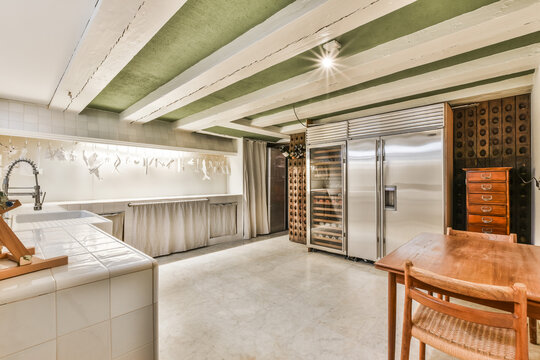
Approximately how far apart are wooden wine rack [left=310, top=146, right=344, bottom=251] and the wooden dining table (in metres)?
2.18

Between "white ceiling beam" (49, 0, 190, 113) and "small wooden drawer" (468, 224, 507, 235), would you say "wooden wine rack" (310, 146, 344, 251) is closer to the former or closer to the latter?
"small wooden drawer" (468, 224, 507, 235)

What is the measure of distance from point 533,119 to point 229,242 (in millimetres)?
4957

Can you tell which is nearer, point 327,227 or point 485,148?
point 485,148

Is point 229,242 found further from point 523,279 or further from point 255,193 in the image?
point 523,279

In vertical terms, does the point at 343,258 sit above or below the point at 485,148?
below

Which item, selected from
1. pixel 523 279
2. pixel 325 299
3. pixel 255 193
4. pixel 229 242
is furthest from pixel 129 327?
pixel 255 193

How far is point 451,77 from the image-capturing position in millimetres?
2439

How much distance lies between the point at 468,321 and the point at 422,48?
1.84 m

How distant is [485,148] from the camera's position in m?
3.20

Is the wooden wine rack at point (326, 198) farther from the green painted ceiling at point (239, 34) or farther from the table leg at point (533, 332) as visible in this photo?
the table leg at point (533, 332)

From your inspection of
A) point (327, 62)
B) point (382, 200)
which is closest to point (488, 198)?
point (382, 200)

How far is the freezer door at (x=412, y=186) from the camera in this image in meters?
3.11

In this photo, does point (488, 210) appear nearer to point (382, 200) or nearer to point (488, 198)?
point (488, 198)

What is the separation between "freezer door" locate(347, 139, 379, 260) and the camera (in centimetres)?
365
